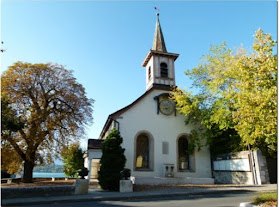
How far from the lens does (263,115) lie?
381 inches

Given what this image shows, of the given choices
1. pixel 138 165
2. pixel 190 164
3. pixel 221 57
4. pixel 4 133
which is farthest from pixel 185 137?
pixel 4 133

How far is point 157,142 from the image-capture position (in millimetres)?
20047

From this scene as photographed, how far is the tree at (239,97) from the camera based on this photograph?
984cm

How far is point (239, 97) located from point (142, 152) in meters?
11.3

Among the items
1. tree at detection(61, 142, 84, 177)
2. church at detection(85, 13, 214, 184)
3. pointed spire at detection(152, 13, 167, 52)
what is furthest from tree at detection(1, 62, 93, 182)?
tree at detection(61, 142, 84, 177)

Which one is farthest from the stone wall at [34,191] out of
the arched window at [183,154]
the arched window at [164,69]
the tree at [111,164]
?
the arched window at [164,69]

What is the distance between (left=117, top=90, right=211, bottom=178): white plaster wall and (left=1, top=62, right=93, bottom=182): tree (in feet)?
13.1

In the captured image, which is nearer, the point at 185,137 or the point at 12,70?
the point at 12,70

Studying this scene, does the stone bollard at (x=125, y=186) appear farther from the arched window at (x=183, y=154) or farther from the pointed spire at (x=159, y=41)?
the pointed spire at (x=159, y=41)

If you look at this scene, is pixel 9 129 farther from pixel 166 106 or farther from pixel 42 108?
pixel 166 106

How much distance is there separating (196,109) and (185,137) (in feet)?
11.0

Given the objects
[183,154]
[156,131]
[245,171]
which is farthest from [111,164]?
[245,171]

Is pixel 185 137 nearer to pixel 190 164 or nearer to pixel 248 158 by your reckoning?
pixel 190 164

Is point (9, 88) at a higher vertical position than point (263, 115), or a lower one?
higher
